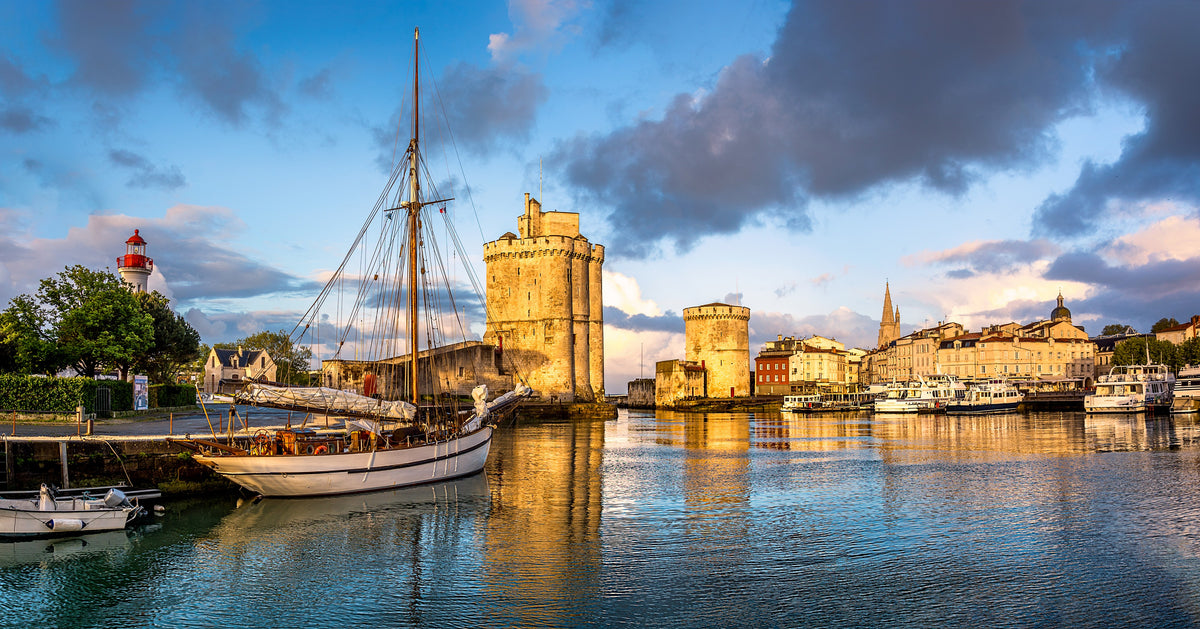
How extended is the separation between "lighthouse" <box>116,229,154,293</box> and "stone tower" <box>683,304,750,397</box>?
52.4 meters

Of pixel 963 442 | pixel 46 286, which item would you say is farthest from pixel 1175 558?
pixel 46 286

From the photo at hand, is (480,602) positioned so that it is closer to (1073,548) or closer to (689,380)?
(1073,548)

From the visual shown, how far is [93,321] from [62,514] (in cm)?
2249

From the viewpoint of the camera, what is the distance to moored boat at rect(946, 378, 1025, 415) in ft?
217

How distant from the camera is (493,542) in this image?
50.1 feet

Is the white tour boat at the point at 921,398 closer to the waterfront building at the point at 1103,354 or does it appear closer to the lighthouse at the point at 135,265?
the waterfront building at the point at 1103,354

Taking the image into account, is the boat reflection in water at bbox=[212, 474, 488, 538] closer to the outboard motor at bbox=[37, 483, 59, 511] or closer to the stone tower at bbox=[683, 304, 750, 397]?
the outboard motor at bbox=[37, 483, 59, 511]

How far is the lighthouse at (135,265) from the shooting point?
5134 centimetres

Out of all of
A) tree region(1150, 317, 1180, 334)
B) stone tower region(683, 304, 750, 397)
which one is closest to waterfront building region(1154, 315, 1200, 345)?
tree region(1150, 317, 1180, 334)

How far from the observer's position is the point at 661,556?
1405cm

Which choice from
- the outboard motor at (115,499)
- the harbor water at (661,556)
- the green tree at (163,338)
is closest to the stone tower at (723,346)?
the green tree at (163,338)

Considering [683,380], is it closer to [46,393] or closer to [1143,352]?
[1143,352]

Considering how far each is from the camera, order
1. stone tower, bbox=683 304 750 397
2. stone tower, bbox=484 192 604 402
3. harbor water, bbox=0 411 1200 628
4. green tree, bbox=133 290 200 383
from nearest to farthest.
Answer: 1. harbor water, bbox=0 411 1200 628
2. green tree, bbox=133 290 200 383
3. stone tower, bbox=484 192 604 402
4. stone tower, bbox=683 304 750 397

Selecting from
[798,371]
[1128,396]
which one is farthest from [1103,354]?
[1128,396]
